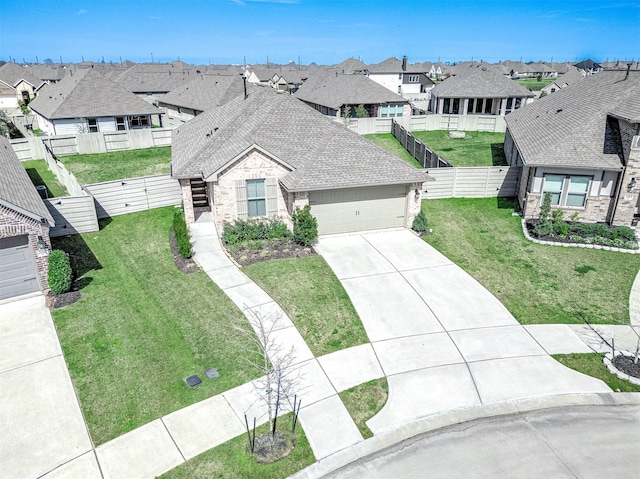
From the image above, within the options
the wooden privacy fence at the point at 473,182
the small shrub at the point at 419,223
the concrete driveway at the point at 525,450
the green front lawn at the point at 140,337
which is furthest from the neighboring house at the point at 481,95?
the concrete driveway at the point at 525,450

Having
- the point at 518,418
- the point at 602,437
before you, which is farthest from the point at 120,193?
the point at 602,437

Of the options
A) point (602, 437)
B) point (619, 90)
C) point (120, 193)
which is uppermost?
point (619, 90)

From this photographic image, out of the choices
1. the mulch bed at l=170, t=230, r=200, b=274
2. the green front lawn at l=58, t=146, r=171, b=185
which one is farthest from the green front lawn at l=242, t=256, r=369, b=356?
the green front lawn at l=58, t=146, r=171, b=185

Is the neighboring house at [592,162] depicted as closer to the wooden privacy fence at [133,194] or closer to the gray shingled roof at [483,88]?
the wooden privacy fence at [133,194]

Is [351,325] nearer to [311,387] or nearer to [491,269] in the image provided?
[311,387]

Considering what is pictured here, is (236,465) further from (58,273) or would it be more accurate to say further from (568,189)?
(568,189)

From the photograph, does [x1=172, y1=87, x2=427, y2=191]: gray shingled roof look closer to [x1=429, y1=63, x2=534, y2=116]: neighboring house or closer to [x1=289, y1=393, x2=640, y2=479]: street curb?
[x1=289, y1=393, x2=640, y2=479]: street curb

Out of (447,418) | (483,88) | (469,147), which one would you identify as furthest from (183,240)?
(483,88)
